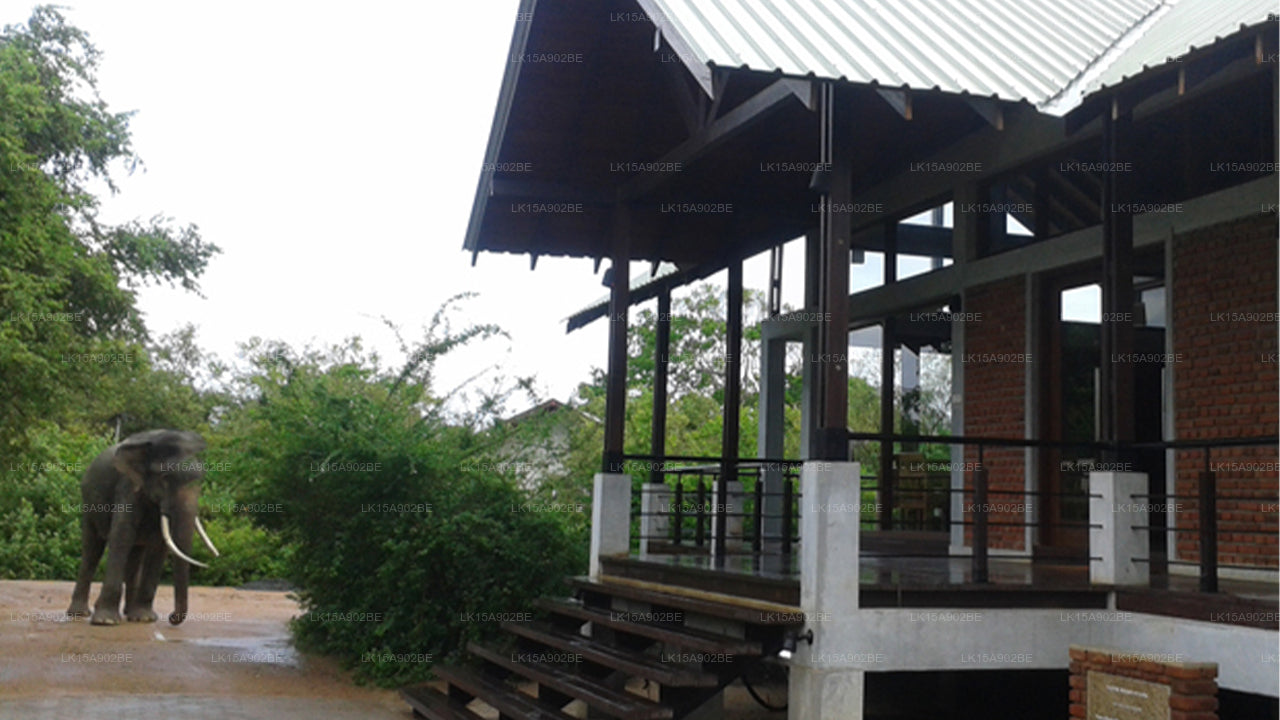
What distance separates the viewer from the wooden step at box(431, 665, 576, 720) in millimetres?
8414

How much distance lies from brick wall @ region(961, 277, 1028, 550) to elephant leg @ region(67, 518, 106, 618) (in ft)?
35.2

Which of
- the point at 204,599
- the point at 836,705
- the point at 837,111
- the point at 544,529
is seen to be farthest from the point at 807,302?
the point at 204,599

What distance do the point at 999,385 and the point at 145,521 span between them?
1026 centimetres

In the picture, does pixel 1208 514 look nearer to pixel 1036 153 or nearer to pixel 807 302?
pixel 1036 153

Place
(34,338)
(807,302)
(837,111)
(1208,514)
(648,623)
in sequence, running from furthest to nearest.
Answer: (807,302) → (34,338) → (648,623) → (837,111) → (1208,514)

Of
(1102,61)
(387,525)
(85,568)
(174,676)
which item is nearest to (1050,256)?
(1102,61)

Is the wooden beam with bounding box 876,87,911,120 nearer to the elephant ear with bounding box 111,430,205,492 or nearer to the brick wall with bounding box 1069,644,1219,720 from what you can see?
the brick wall with bounding box 1069,644,1219,720

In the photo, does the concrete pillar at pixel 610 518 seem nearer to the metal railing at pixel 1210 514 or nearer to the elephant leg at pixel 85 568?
the metal railing at pixel 1210 514

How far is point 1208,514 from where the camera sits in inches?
280

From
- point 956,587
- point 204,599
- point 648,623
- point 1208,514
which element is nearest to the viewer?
point 1208,514

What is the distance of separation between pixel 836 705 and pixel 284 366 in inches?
327

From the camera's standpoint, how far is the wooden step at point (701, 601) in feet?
24.6

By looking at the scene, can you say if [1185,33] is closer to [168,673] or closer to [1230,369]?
[1230,369]

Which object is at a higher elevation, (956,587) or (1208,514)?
(1208,514)
